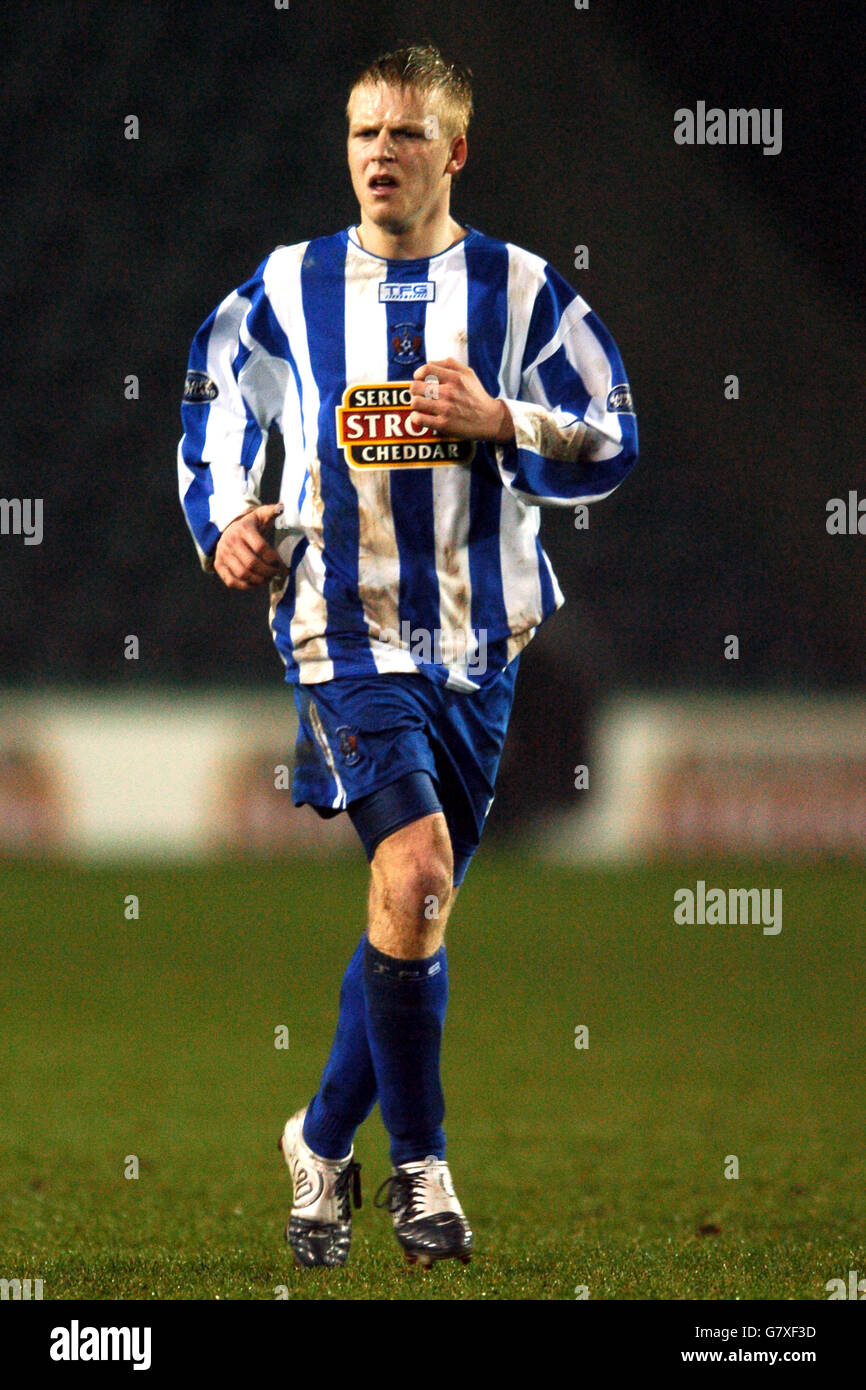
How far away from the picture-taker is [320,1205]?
126 inches

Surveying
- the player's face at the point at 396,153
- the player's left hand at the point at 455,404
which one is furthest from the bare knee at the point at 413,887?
the player's face at the point at 396,153

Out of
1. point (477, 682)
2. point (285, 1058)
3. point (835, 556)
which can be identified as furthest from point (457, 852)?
point (835, 556)

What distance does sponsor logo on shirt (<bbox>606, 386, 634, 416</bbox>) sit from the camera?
124 inches

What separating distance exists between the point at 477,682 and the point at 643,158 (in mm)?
8687

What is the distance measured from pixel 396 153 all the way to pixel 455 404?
0.45 meters

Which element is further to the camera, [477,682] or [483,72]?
[483,72]

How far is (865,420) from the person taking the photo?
10.9 meters

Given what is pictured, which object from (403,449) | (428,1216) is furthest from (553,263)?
(428,1216)

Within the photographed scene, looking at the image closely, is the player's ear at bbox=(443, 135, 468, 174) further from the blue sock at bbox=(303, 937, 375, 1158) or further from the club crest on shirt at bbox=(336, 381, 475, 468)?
the blue sock at bbox=(303, 937, 375, 1158)

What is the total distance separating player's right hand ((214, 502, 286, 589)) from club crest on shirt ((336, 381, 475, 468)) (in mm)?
170

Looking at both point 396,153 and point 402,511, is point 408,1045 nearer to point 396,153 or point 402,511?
point 402,511

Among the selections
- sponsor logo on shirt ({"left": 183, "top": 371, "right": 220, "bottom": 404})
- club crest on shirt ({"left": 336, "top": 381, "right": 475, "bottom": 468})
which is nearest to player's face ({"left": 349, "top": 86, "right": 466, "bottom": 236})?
club crest on shirt ({"left": 336, "top": 381, "right": 475, "bottom": 468})

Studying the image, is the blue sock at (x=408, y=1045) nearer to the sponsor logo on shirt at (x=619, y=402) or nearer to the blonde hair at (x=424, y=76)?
the sponsor logo on shirt at (x=619, y=402)

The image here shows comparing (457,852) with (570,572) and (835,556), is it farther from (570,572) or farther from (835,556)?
(570,572)
